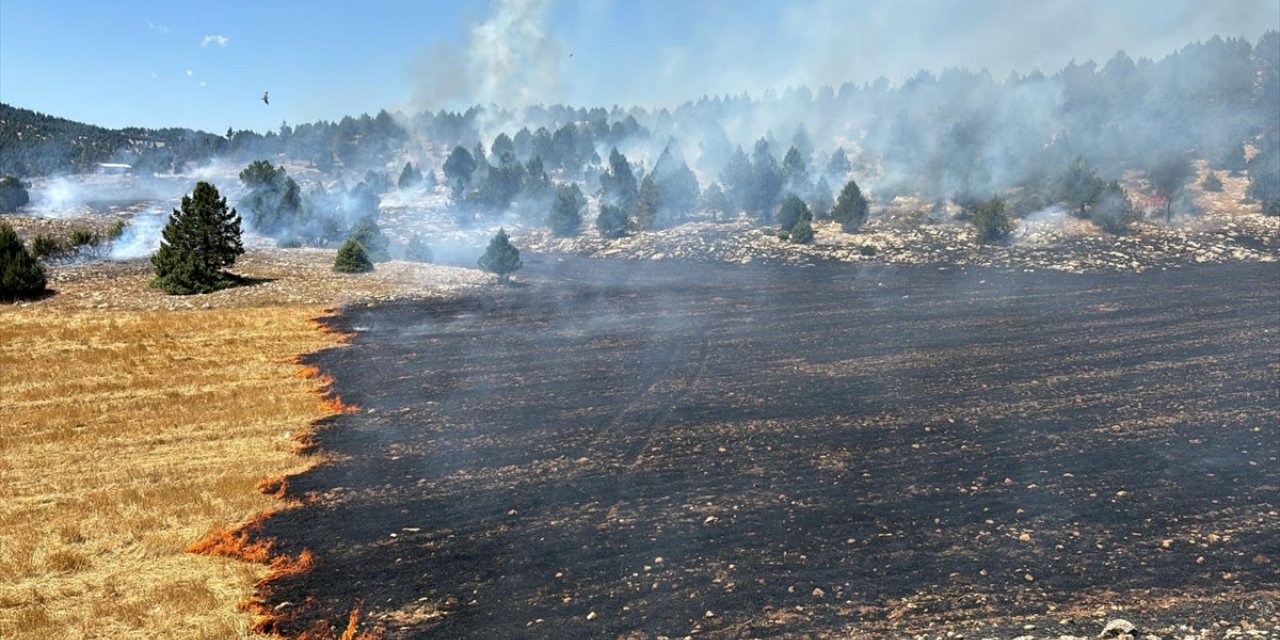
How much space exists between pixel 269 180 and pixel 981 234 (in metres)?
63.4

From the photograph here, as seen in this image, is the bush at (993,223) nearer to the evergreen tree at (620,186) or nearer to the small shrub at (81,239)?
the evergreen tree at (620,186)

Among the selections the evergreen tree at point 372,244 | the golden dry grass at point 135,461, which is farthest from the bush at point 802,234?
the golden dry grass at point 135,461

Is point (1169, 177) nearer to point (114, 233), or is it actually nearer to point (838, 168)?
point (838, 168)

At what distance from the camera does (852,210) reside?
64.3m

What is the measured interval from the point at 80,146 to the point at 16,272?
101601 millimetres

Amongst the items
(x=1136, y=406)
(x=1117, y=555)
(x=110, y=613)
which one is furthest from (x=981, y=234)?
(x=110, y=613)

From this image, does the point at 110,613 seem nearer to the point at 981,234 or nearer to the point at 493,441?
the point at 493,441

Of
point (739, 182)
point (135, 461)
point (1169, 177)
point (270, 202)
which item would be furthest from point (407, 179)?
point (135, 461)

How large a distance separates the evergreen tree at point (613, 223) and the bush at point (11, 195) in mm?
52563

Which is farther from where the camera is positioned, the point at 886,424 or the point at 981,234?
the point at 981,234

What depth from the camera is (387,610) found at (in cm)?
947

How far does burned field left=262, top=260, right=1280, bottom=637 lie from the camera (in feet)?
31.2

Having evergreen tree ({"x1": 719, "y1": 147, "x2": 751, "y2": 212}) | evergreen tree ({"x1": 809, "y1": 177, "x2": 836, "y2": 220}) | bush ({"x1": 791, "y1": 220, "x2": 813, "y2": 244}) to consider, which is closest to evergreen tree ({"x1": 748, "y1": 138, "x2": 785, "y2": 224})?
evergreen tree ({"x1": 719, "y1": 147, "x2": 751, "y2": 212})

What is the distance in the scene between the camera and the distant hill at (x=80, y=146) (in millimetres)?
97062
